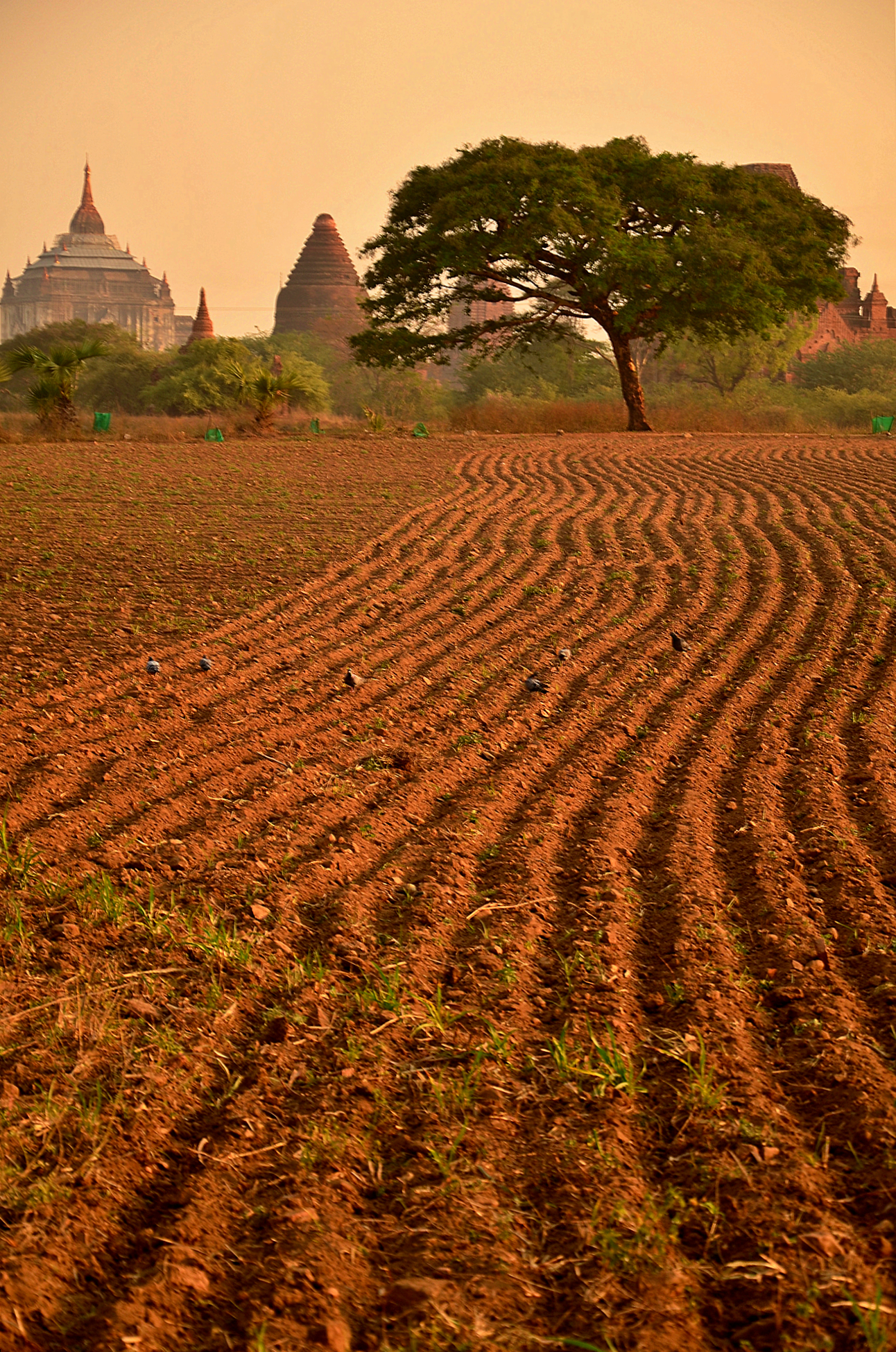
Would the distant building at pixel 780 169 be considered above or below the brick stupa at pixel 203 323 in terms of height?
above

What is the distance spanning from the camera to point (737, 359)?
40188mm

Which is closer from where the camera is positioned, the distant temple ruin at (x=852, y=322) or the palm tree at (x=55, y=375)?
the palm tree at (x=55, y=375)

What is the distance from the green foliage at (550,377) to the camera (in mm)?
39906

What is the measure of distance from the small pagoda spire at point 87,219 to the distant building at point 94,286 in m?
0.08

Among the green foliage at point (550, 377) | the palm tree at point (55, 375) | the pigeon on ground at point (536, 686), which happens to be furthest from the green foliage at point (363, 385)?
the pigeon on ground at point (536, 686)

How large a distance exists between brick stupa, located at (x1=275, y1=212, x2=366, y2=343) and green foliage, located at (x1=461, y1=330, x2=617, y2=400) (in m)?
20.9

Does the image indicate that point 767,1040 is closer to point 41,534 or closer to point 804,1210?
point 804,1210

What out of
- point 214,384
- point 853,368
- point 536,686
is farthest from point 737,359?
point 536,686

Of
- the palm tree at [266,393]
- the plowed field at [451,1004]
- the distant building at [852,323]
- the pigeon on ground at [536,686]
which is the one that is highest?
the distant building at [852,323]

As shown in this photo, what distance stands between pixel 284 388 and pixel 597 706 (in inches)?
721

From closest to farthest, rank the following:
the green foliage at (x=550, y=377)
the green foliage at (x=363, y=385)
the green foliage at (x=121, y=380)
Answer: the green foliage at (x=121, y=380) → the green foliage at (x=550, y=377) → the green foliage at (x=363, y=385)

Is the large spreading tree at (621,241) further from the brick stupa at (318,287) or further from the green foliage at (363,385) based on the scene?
the brick stupa at (318,287)

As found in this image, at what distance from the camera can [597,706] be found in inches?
202

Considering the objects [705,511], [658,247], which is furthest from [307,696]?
[658,247]
